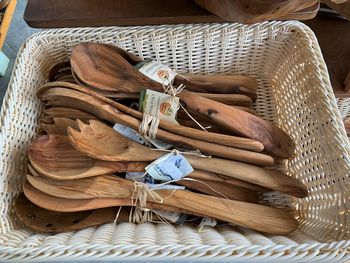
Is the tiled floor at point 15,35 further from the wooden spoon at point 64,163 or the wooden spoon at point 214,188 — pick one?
the wooden spoon at point 214,188

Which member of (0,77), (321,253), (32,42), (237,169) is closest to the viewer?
(321,253)

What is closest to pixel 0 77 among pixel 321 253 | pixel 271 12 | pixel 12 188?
pixel 12 188

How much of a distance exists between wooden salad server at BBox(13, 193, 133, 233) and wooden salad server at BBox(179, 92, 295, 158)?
0.21 meters

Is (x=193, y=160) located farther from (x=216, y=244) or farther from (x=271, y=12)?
(x=271, y=12)

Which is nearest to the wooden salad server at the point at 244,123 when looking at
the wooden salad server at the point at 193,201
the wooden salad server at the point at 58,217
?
the wooden salad server at the point at 193,201

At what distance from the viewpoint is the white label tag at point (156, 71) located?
676 millimetres

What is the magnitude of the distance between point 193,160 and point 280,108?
10.7 inches

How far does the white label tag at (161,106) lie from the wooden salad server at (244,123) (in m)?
0.02

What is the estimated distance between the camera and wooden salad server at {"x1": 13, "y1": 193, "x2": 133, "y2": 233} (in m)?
0.58

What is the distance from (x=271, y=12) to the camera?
509mm

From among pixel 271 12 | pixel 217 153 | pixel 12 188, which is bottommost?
pixel 12 188

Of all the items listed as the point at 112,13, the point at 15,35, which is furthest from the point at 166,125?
the point at 15,35

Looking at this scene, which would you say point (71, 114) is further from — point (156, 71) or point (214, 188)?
point (214, 188)

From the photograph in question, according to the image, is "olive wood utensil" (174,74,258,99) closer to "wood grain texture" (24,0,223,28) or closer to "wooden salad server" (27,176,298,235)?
"wood grain texture" (24,0,223,28)
